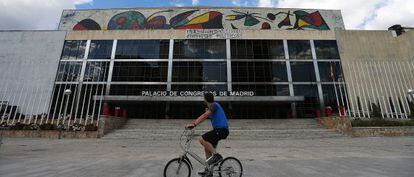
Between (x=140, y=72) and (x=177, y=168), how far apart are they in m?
33.3

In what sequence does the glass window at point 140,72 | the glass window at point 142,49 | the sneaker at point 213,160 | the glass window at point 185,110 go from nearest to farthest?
the sneaker at point 213,160 < the glass window at point 185,110 < the glass window at point 140,72 < the glass window at point 142,49

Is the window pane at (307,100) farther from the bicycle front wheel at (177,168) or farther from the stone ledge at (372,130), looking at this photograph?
the bicycle front wheel at (177,168)

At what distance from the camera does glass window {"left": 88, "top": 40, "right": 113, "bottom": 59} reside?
122 ft

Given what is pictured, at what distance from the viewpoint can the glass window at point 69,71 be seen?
35656 millimetres

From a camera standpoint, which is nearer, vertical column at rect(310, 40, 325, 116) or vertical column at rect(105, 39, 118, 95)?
vertical column at rect(310, 40, 325, 116)

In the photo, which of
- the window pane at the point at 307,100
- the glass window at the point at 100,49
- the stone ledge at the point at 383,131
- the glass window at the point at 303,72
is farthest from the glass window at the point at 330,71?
the glass window at the point at 100,49

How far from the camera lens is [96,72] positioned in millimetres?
35969

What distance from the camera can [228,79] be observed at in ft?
116

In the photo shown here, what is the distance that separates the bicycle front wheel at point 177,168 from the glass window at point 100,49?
36.7 meters

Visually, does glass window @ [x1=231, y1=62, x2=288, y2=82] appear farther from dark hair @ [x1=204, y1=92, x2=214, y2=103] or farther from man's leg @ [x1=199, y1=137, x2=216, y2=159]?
man's leg @ [x1=199, y1=137, x2=216, y2=159]

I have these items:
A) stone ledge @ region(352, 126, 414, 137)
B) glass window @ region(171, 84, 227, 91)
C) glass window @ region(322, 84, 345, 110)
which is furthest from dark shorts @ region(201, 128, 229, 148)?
glass window @ region(322, 84, 345, 110)

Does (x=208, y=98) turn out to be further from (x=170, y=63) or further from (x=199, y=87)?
(x=170, y=63)

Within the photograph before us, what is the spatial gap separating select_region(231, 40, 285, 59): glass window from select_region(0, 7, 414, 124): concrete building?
17 cm

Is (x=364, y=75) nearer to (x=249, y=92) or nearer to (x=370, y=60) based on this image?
(x=370, y=60)
